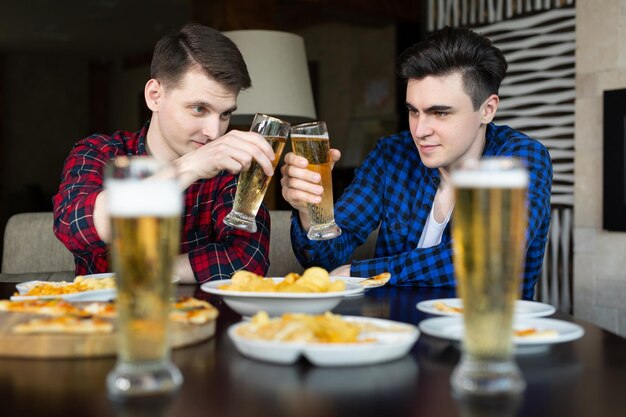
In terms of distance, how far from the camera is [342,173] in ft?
19.2

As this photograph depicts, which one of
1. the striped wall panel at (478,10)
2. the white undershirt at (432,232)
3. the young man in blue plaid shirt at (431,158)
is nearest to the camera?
the young man in blue plaid shirt at (431,158)

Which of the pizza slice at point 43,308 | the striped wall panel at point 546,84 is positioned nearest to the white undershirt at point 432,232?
the pizza slice at point 43,308

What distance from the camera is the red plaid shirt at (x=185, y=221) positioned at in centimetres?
172

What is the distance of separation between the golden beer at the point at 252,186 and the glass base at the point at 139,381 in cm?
76

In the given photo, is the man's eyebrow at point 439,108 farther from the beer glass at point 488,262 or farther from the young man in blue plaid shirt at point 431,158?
the beer glass at point 488,262

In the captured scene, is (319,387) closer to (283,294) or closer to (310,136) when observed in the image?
(283,294)

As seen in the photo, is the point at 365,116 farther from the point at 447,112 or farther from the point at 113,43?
the point at 447,112

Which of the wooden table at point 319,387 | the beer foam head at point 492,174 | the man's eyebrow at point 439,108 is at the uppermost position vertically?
the man's eyebrow at point 439,108

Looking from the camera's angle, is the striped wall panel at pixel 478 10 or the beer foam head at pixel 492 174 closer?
the beer foam head at pixel 492 174

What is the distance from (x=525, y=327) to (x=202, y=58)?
129 cm

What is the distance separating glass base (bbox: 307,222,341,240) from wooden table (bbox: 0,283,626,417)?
2.11 feet

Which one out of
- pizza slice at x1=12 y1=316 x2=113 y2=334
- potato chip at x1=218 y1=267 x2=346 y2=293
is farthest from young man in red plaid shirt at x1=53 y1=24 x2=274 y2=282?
pizza slice at x1=12 y1=316 x2=113 y2=334

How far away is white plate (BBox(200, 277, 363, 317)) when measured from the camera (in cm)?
100

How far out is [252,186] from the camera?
1477 millimetres
